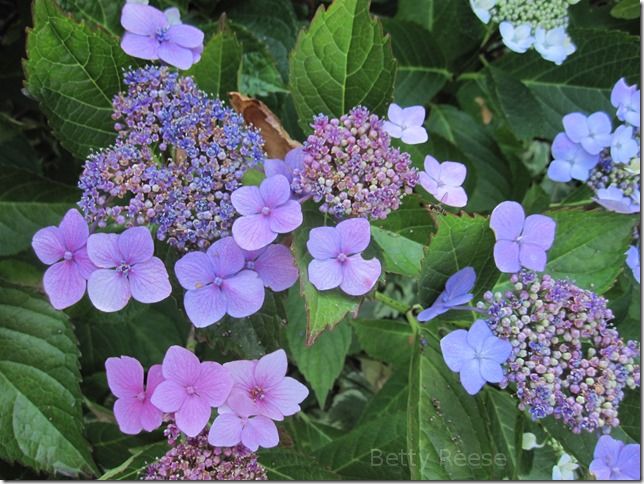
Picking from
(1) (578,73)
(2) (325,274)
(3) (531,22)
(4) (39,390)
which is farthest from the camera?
(1) (578,73)

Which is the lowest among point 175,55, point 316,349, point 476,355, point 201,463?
point 316,349

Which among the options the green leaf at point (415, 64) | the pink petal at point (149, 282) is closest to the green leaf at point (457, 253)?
the pink petal at point (149, 282)

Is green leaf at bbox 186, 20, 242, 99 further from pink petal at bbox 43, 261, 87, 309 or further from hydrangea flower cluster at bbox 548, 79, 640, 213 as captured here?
hydrangea flower cluster at bbox 548, 79, 640, 213

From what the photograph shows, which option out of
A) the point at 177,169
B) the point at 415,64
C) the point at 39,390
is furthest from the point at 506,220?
the point at 39,390

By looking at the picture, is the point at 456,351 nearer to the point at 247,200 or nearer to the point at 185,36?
the point at 247,200

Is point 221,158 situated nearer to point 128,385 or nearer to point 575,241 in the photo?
point 128,385

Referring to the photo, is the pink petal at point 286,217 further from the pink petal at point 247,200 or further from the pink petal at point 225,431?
the pink petal at point 225,431
